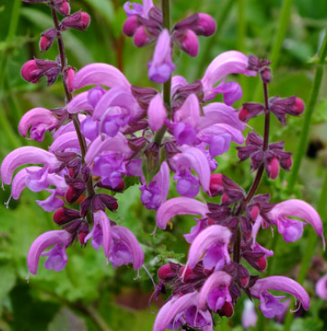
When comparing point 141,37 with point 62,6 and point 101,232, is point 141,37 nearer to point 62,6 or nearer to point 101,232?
point 62,6

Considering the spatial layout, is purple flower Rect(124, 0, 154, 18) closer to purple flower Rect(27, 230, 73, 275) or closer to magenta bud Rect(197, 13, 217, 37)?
magenta bud Rect(197, 13, 217, 37)

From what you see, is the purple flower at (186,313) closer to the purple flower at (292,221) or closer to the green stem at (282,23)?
the purple flower at (292,221)

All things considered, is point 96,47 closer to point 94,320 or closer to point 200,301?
point 94,320

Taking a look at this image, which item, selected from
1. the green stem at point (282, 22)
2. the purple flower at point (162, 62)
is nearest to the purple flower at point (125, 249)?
the purple flower at point (162, 62)

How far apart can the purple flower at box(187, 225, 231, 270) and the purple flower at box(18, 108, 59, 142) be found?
22 cm

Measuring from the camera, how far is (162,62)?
62cm

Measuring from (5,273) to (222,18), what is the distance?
2.80ft

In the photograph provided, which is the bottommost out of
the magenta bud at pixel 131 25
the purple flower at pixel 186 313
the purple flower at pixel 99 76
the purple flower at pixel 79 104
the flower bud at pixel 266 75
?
the purple flower at pixel 186 313

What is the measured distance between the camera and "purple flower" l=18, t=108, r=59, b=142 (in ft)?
2.46

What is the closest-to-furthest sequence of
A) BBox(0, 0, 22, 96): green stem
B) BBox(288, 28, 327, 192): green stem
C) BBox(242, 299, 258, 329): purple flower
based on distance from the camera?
BBox(288, 28, 327, 192): green stem, BBox(0, 0, 22, 96): green stem, BBox(242, 299, 258, 329): purple flower

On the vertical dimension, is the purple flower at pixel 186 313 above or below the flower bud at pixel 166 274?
A: below

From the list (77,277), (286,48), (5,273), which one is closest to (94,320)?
(77,277)

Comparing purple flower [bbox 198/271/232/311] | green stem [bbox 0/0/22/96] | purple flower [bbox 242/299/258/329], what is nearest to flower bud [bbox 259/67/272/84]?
purple flower [bbox 198/271/232/311]

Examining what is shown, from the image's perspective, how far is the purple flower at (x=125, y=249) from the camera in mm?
771
